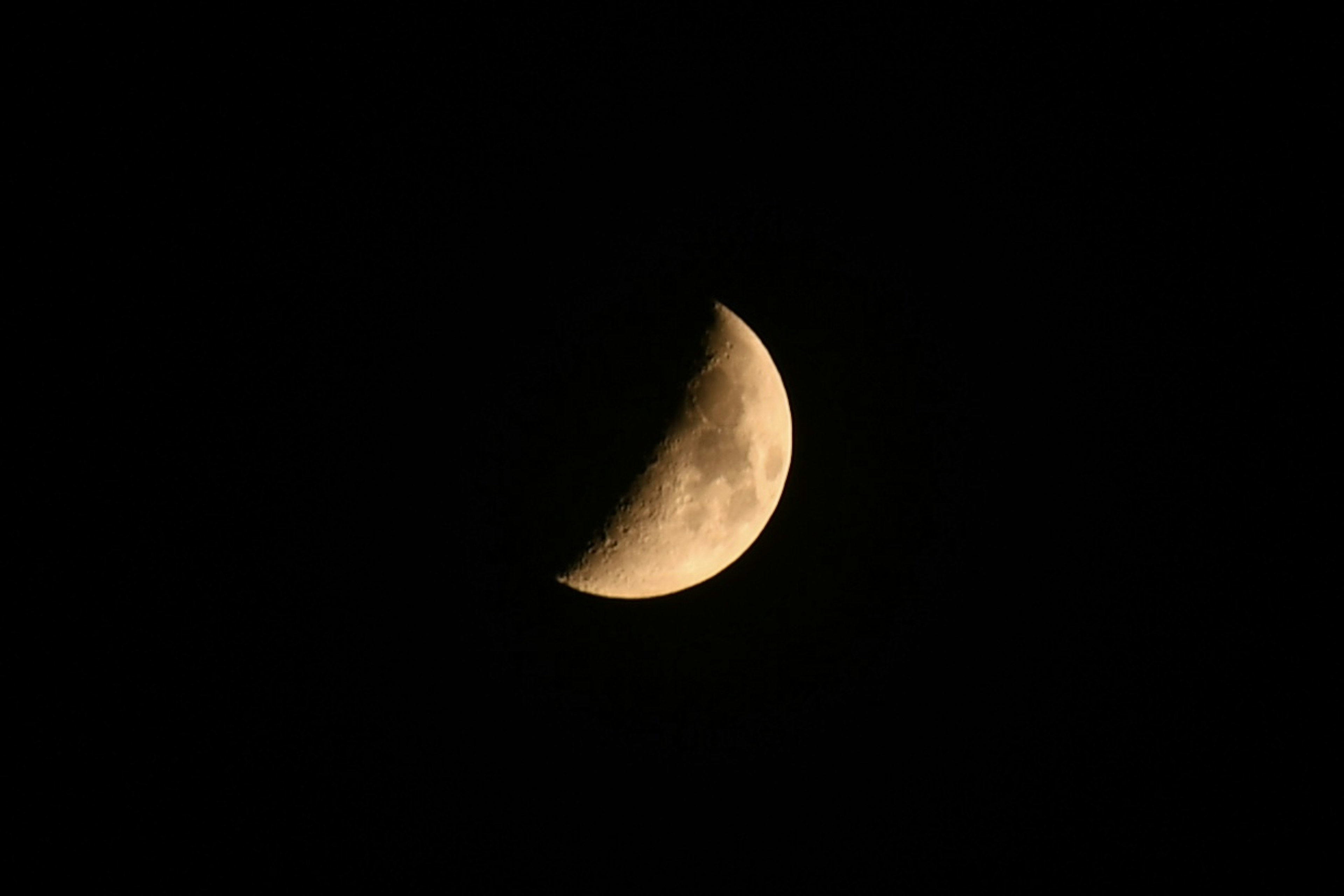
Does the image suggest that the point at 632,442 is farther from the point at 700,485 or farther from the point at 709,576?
the point at 709,576

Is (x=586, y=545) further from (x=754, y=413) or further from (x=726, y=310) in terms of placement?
(x=726, y=310)

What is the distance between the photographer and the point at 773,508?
8.41ft

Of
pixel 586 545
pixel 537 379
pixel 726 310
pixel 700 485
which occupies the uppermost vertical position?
pixel 726 310

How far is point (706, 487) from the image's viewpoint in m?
2.42

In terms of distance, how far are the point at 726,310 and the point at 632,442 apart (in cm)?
57

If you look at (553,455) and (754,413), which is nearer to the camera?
(553,455)

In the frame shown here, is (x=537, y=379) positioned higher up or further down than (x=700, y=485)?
higher up

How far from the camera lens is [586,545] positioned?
2.38 metres

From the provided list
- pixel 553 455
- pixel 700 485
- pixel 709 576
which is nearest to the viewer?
pixel 553 455

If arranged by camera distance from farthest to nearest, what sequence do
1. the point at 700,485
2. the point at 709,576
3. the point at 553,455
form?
the point at 709,576, the point at 700,485, the point at 553,455

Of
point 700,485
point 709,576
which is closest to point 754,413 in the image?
point 700,485

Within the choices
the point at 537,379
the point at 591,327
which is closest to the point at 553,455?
the point at 537,379

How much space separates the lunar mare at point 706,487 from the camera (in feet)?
7.77

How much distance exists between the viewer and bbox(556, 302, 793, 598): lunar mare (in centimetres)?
237
